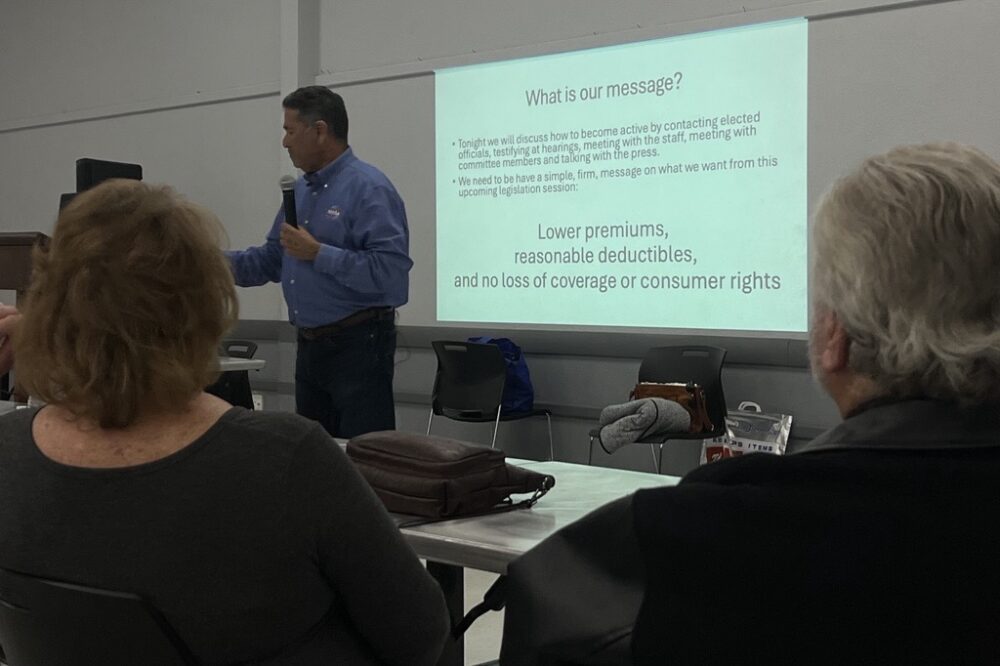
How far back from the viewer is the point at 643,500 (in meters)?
1.00

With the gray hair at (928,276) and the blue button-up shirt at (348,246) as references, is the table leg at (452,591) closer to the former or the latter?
the gray hair at (928,276)

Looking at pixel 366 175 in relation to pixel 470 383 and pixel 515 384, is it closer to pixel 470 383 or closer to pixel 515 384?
pixel 470 383

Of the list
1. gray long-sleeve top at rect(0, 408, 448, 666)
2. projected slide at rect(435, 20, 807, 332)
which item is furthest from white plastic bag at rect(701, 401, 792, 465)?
gray long-sleeve top at rect(0, 408, 448, 666)

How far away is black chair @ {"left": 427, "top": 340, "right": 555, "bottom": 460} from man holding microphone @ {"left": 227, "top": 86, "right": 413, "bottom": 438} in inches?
51.4

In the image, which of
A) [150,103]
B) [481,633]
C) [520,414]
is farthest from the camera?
[150,103]

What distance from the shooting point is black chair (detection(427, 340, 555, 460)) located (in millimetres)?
5246

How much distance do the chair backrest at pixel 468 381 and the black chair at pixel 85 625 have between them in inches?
155

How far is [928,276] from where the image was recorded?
1.01 meters

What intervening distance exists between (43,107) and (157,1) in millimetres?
1358

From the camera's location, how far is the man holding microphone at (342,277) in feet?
12.6

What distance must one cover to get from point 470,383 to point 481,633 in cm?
194

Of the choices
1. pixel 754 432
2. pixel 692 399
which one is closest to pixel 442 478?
pixel 692 399

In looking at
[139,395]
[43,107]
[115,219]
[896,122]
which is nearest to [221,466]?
[139,395]

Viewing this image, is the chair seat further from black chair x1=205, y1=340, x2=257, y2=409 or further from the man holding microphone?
the man holding microphone
